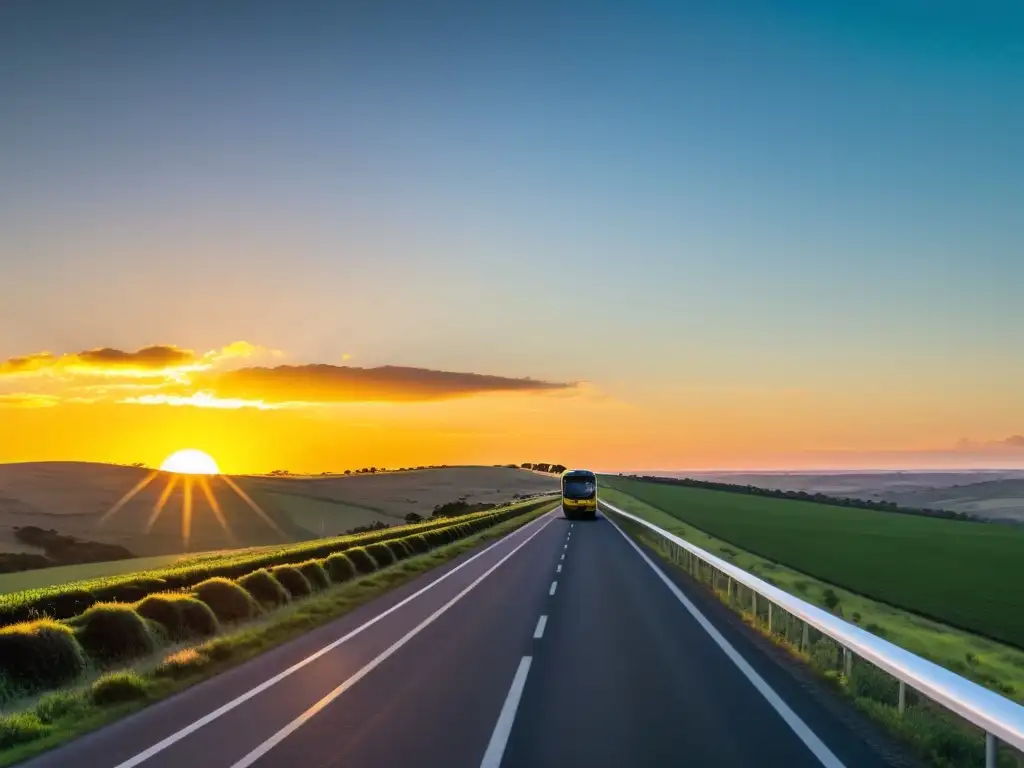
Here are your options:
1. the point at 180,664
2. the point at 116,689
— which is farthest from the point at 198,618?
the point at 116,689

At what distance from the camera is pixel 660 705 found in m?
9.40

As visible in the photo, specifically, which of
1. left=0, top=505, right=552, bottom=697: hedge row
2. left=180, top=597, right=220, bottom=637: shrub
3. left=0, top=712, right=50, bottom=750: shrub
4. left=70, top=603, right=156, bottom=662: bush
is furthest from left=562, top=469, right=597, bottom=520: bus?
left=0, top=712, right=50, bottom=750: shrub

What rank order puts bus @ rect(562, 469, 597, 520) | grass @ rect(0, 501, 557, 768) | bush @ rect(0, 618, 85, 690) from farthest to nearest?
bus @ rect(562, 469, 597, 520) < bush @ rect(0, 618, 85, 690) < grass @ rect(0, 501, 557, 768)

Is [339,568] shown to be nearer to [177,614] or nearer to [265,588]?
[265,588]

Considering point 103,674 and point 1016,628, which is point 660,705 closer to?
point 103,674

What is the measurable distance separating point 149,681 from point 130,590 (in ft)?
21.8

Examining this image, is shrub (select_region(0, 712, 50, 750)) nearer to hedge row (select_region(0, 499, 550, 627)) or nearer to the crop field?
hedge row (select_region(0, 499, 550, 627))

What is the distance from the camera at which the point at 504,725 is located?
847cm

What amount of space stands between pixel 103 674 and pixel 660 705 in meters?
7.50

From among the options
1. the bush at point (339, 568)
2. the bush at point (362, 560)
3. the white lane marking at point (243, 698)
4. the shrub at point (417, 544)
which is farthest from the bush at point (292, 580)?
the shrub at point (417, 544)

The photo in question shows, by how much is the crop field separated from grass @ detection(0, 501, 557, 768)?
15.0 metres

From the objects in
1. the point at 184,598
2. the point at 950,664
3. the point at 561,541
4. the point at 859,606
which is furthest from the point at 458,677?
the point at 561,541

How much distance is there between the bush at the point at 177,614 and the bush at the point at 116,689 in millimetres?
3585

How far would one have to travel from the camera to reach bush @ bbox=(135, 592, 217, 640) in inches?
556
